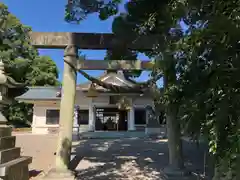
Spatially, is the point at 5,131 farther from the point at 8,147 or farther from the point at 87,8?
the point at 87,8

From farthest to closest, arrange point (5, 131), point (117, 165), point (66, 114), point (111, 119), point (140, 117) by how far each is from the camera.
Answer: point (111, 119) < point (140, 117) < point (117, 165) < point (66, 114) < point (5, 131)

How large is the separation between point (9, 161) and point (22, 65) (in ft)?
68.6

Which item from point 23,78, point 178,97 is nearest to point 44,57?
point 23,78

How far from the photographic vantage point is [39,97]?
20688 millimetres

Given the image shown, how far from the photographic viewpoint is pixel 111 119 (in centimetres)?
2486

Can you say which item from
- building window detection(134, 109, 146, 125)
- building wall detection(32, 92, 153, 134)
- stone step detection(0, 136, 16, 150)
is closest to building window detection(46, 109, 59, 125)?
building wall detection(32, 92, 153, 134)

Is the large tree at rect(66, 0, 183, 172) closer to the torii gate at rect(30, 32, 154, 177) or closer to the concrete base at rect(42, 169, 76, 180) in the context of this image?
the torii gate at rect(30, 32, 154, 177)

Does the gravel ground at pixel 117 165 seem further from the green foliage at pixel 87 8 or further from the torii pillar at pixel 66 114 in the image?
the green foliage at pixel 87 8

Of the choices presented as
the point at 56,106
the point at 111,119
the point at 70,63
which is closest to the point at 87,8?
the point at 70,63

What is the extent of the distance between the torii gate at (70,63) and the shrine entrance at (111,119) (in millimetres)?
16360

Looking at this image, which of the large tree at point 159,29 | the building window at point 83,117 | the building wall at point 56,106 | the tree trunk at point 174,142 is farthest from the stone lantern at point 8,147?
the building window at point 83,117

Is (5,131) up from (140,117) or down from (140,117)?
down

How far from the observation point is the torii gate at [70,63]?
663cm

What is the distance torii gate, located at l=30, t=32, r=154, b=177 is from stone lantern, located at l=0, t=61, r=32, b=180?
1054 millimetres
